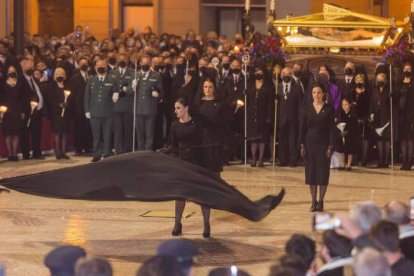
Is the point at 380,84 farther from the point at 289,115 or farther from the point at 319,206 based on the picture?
the point at 319,206

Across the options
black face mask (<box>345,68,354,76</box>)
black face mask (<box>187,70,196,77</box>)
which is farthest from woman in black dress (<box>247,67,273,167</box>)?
black face mask (<box>345,68,354,76</box>)

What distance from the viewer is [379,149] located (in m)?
21.4

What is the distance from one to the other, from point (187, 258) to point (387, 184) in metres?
12.1


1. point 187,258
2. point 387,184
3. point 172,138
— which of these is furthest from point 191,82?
point 187,258

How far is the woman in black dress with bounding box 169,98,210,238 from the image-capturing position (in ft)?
43.5

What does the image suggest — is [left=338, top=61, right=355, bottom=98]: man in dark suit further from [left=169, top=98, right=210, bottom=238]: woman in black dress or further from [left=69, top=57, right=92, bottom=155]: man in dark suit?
[left=169, top=98, right=210, bottom=238]: woman in black dress

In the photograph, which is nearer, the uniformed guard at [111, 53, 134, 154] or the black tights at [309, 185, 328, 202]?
the black tights at [309, 185, 328, 202]

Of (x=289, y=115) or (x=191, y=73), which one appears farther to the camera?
(x=191, y=73)

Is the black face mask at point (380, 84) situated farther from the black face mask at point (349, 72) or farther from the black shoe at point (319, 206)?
the black shoe at point (319, 206)

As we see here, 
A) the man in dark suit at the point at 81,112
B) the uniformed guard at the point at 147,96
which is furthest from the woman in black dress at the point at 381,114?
the man in dark suit at the point at 81,112

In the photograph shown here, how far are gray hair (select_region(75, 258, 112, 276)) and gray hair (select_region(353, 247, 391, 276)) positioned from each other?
1427 mm

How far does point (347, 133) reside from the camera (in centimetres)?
2088

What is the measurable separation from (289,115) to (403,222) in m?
13.4

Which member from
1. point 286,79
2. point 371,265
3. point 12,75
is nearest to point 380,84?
point 286,79
